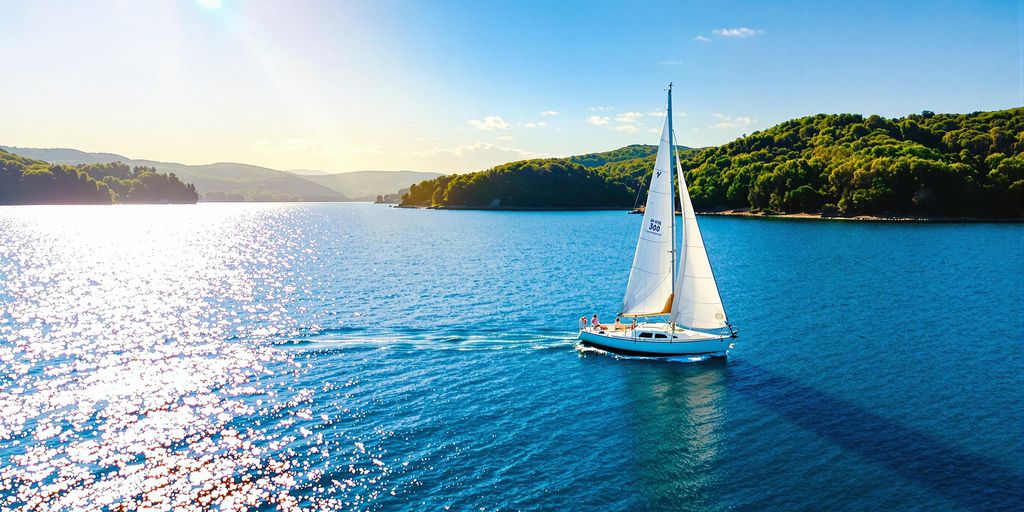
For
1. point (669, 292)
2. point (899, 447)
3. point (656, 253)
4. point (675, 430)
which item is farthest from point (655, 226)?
point (899, 447)

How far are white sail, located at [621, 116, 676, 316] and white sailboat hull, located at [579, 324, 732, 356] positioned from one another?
1697mm

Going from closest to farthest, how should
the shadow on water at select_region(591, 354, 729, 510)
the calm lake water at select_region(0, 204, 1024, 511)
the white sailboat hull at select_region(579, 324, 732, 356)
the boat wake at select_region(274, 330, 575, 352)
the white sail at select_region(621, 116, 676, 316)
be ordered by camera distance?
the calm lake water at select_region(0, 204, 1024, 511), the shadow on water at select_region(591, 354, 729, 510), the white sail at select_region(621, 116, 676, 316), the white sailboat hull at select_region(579, 324, 732, 356), the boat wake at select_region(274, 330, 575, 352)

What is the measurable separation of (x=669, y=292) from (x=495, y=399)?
1730 cm

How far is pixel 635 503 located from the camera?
2505 cm

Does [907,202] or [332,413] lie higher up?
[907,202]

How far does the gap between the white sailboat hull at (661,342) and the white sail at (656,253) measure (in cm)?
170

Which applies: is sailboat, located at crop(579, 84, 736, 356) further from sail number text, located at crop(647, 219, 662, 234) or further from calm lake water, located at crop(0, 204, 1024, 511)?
calm lake water, located at crop(0, 204, 1024, 511)

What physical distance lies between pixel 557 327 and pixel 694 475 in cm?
2720

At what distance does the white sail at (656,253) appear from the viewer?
42.8 metres

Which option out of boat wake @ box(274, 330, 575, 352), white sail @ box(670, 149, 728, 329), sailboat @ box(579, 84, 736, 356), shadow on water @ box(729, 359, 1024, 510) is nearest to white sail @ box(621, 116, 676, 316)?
sailboat @ box(579, 84, 736, 356)

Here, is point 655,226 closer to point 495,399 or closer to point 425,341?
point 495,399

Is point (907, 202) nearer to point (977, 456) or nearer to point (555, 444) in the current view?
point (977, 456)

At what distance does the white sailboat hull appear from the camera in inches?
1743

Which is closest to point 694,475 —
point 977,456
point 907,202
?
point 977,456
